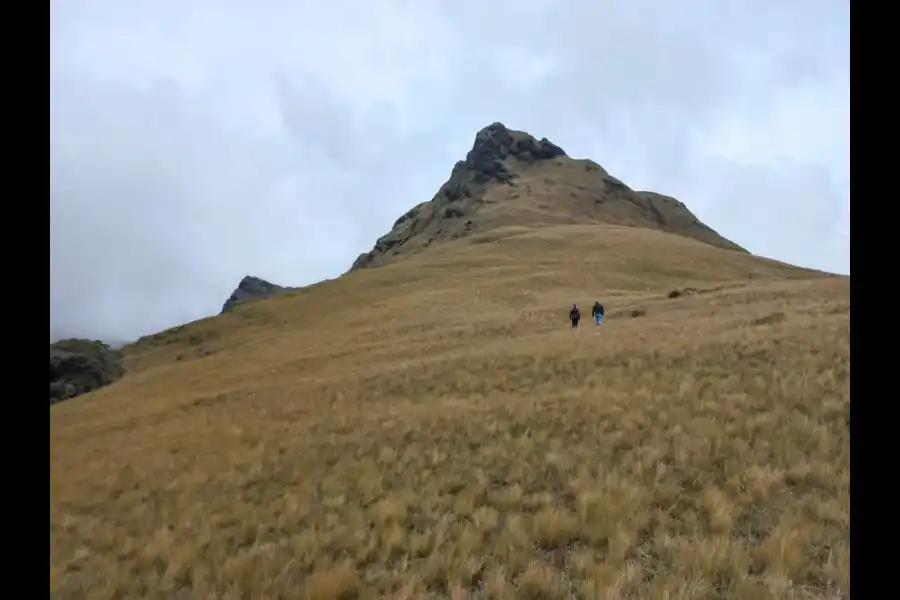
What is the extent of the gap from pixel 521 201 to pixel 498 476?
11829 cm

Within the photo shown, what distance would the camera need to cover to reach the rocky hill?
111688mm

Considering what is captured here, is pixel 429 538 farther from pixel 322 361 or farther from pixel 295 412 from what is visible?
pixel 322 361

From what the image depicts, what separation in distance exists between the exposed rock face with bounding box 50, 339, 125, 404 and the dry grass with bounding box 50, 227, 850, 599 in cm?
1695

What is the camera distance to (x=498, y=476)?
8.95 metres
